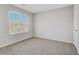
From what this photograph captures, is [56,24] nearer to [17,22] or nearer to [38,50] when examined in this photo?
[17,22]

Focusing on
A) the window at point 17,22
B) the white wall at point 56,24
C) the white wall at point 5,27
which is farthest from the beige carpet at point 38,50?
the white wall at point 56,24

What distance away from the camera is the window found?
4005 mm

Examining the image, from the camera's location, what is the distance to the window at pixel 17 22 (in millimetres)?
4005

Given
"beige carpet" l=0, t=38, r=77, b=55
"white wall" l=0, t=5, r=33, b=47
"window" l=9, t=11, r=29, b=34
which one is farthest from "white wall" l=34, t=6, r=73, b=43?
"white wall" l=0, t=5, r=33, b=47

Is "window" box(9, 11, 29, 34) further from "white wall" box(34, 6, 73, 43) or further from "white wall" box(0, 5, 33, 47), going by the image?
"white wall" box(34, 6, 73, 43)

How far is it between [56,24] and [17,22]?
2316 millimetres

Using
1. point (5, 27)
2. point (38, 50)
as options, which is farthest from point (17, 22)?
point (38, 50)

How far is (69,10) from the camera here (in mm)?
4336

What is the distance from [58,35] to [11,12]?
290 centimetres

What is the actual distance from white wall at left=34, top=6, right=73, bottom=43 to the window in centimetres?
95
